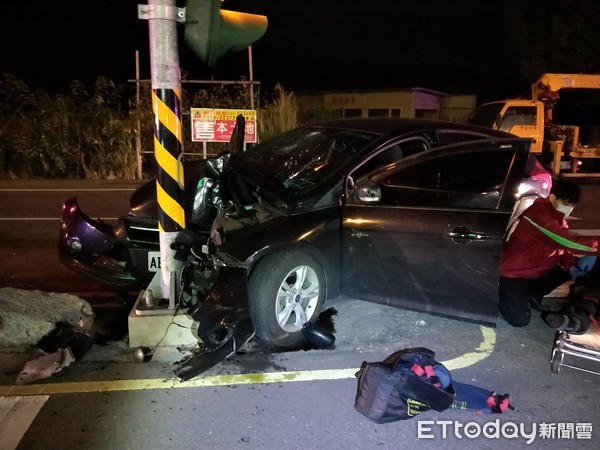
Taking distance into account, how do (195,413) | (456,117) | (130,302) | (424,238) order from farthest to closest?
(456,117) < (130,302) < (424,238) < (195,413)

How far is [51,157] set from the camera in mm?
14148

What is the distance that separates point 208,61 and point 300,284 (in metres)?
1.72

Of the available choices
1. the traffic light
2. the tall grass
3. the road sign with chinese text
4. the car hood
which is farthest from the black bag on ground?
the tall grass

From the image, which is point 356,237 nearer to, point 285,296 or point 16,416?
point 285,296

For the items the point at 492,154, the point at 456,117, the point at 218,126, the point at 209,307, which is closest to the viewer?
Answer: the point at 209,307

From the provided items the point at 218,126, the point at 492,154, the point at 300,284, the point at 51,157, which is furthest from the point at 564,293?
the point at 51,157

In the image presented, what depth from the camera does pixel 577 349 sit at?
3701 millimetres

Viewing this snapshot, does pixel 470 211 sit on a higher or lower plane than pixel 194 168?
lower

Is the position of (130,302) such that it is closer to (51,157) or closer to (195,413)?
(195,413)

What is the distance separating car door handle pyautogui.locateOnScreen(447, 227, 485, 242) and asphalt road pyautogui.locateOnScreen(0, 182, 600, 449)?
841mm

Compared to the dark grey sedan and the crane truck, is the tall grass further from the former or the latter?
the dark grey sedan

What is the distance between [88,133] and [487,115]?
33.1ft

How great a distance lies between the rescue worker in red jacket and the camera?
13.7ft

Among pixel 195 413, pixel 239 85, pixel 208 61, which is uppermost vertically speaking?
pixel 239 85
